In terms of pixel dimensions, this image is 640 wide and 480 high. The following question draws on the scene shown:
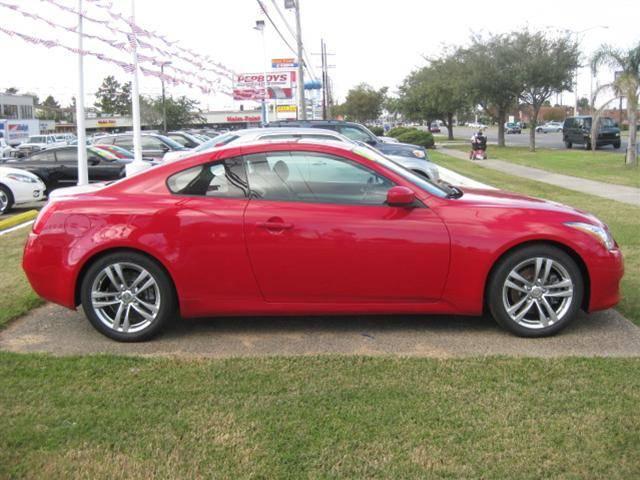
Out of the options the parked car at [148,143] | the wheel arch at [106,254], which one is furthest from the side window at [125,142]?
the wheel arch at [106,254]

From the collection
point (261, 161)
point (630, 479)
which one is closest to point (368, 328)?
point (261, 161)

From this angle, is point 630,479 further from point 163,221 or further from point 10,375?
point 10,375

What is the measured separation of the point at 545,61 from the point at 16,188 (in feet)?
94.2

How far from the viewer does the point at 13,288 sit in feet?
21.3

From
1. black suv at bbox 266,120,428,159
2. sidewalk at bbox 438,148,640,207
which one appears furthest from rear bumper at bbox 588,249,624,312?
black suv at bbox 266,120,428,159

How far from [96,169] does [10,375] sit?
1333 cm

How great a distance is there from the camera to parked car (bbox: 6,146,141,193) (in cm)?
1614

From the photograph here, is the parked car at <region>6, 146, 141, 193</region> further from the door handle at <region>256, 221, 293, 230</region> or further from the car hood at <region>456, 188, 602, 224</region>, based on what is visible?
the car hood at <region>456, 188, 602, 224</region>

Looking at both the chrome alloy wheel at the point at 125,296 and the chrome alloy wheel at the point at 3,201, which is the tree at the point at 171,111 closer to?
the chrome alloy wheel at the point at 3,201

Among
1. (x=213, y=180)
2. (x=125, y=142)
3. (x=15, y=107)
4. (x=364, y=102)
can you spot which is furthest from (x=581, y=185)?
(x=15, y=107)

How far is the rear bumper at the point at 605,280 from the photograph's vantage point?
190 inches

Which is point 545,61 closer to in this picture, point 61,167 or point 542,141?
point 542,141

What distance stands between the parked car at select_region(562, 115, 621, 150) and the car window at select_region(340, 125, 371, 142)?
72.8 feet

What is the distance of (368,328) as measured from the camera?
519 centimetres
